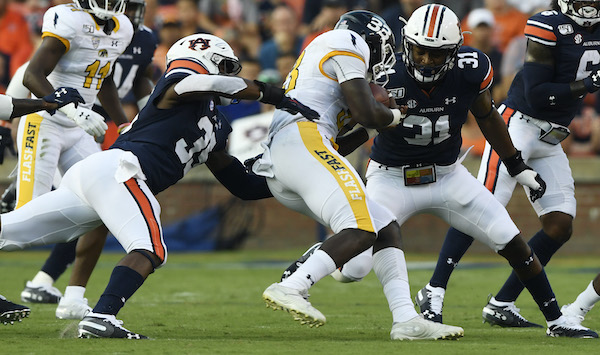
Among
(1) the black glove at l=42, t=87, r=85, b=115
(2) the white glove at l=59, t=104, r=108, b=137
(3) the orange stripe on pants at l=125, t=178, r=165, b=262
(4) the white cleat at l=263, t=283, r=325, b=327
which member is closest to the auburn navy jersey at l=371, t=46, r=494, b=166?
(4) the white cleat at l=263, t=283, r=325, b=327

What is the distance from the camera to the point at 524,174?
247 inches

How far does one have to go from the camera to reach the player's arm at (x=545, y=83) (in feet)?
21.5

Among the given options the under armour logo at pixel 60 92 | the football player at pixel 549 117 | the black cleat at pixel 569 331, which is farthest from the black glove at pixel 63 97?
the black cleat at pixel 569 331

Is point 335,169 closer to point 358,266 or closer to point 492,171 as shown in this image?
point 358,266

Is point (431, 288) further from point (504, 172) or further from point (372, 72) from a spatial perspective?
point (372, 72)

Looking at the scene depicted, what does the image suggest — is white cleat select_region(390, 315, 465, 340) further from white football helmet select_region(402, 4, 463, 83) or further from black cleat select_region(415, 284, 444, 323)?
white football helmet select_region(402, 4, 463, 83)

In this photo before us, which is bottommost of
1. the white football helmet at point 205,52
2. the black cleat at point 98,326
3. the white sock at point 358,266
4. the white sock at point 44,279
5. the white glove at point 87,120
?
the white sock at point 44,279

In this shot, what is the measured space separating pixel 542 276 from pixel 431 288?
735 mm

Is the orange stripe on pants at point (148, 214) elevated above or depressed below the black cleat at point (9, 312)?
above

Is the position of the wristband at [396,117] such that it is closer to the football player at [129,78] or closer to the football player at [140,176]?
the football player at [140,176]

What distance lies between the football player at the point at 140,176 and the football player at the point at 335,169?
0.17 metres

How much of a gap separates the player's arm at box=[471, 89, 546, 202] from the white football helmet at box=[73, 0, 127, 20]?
8.27ft

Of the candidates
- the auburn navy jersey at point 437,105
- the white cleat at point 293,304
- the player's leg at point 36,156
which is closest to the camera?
the white cleat at point 293,304

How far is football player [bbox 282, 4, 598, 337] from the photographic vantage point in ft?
18.9
